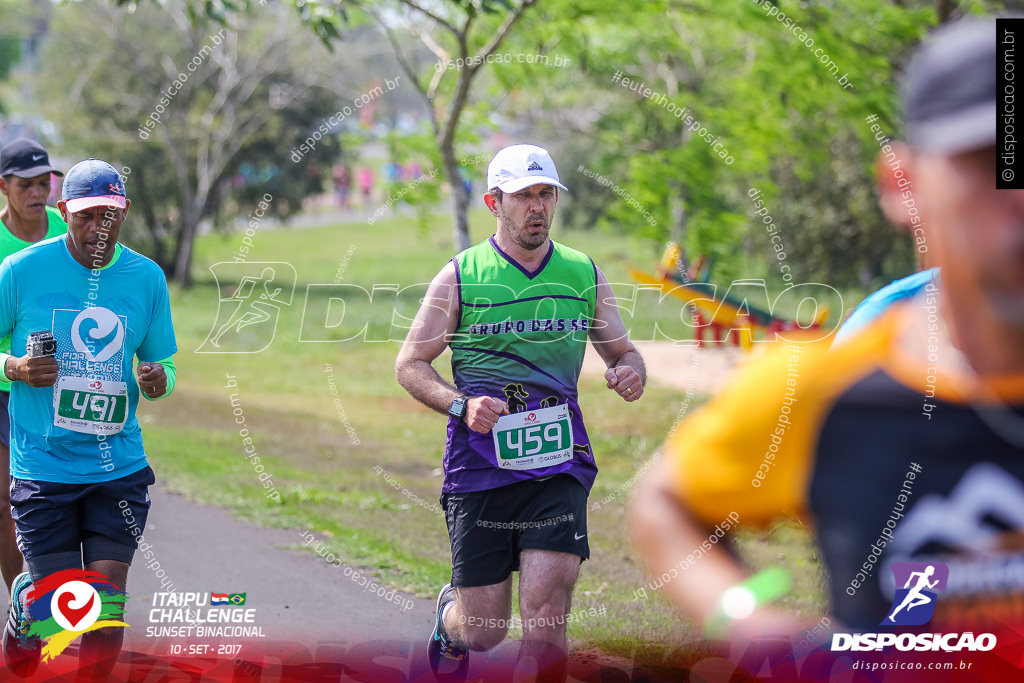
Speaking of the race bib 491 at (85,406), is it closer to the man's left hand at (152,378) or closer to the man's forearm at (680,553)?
the man's left hand at (152,378)

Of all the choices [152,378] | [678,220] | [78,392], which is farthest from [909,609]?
[678,220]

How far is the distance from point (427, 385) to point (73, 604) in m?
1.57

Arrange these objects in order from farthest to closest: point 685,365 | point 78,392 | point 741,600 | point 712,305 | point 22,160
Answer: point 685,365
point 712,305
point 22,160
point 78,392
point 741,600

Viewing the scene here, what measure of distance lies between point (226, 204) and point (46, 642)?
1194 inches

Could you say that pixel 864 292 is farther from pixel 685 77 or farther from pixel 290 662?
pixel 290 662

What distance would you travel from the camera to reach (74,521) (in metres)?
4.32

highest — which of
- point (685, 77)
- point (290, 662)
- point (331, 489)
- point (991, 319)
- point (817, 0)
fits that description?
point (685, 77)

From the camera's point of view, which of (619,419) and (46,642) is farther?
(619,419)

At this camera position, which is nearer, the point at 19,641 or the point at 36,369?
the point at 36,369

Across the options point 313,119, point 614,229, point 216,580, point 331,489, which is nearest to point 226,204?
point 313,119

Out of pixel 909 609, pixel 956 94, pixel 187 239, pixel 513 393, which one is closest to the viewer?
pixel 956 94

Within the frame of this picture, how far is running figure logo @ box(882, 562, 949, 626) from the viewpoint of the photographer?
181 centimetres

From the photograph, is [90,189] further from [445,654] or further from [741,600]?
[741,600]

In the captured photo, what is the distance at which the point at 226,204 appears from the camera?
1325 inches
